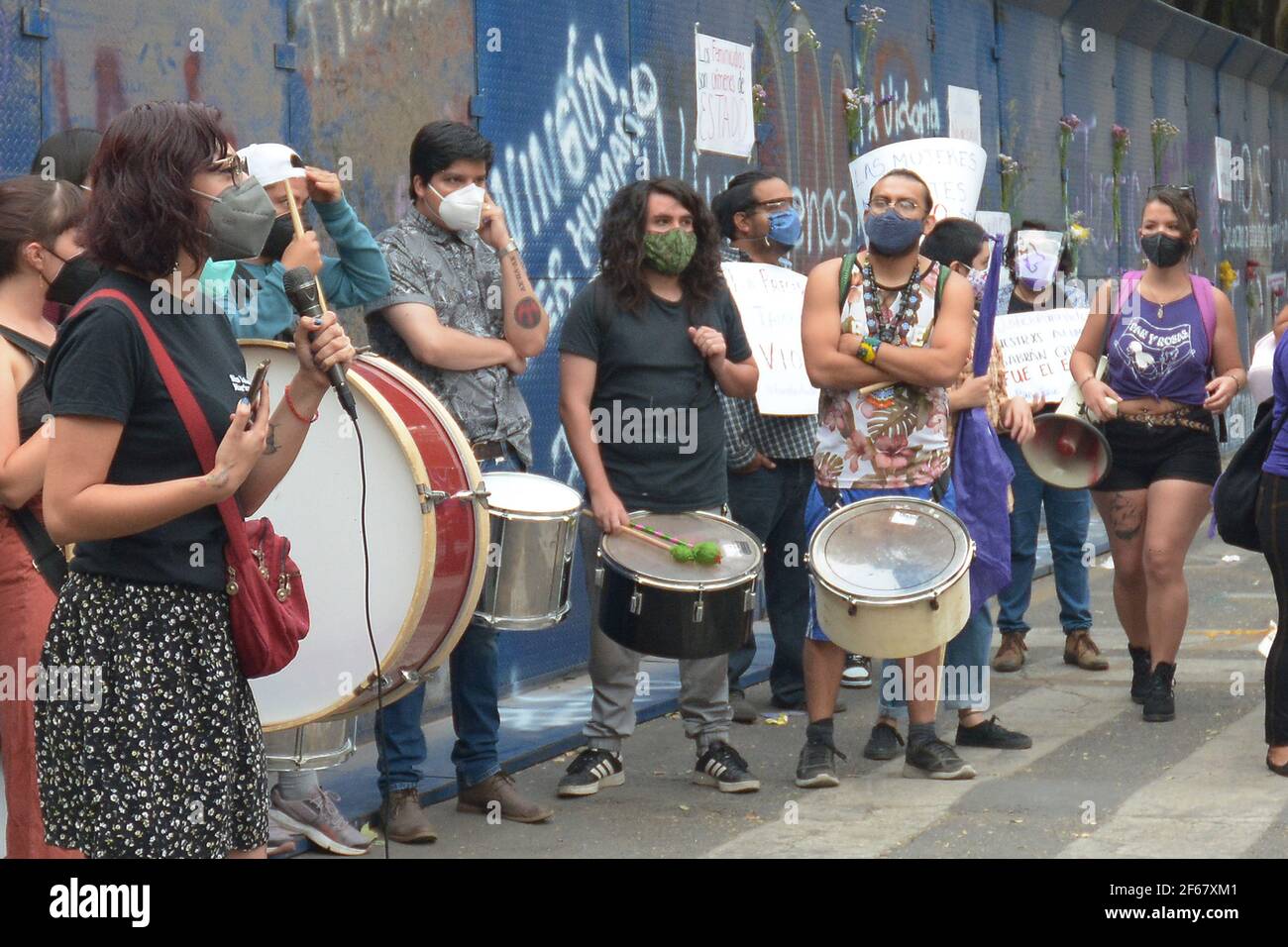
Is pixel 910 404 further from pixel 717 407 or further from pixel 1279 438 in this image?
pixel 1279 438

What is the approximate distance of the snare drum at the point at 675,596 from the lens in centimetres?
586

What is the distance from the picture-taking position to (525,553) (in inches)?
221

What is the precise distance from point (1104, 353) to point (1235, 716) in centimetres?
160

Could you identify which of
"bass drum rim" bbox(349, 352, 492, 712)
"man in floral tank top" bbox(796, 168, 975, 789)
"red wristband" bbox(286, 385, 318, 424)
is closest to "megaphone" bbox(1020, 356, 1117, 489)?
"man in floral tank top" bbox(796, 168, 975, 789)

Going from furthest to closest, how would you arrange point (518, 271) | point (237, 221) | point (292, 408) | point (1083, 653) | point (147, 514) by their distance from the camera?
point (1083, 653), point (518, 271), point (292, 408), point (237, 221), point (147, 514)

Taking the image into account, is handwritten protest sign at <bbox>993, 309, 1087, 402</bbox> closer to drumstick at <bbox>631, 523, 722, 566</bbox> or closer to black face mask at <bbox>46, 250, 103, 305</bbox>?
drumstick at <bbox>631, 523, 722, 566</bbox>

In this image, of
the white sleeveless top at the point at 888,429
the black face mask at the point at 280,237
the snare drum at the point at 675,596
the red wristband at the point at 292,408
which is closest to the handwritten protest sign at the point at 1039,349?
the white sleeveless top at the point at 888,429

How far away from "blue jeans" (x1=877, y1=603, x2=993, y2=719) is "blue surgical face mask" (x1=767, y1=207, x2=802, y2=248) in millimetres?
1798

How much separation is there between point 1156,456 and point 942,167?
71.7 inches

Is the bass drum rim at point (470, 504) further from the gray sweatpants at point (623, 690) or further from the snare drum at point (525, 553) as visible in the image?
the gray sweatpants at point (623, 690)

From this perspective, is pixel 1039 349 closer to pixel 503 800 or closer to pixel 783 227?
pixel 783 227

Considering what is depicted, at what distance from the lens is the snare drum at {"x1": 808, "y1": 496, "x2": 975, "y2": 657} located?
588 centimetres

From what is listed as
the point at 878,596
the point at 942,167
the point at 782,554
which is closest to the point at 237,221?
the point at 878,596

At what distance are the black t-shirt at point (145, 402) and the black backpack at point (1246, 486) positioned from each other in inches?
169
